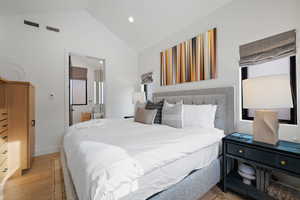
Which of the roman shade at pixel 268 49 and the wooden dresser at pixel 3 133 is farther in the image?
the wooden dresser at pixel 3 133

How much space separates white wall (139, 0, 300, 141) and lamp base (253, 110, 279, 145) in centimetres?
41

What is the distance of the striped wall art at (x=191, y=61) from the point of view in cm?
231

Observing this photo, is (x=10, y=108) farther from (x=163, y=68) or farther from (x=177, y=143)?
A: (x=163, y=68)

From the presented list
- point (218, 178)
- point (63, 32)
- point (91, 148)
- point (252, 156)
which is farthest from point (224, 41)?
point (63, 32)

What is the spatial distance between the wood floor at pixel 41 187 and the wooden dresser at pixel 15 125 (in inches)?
6.6

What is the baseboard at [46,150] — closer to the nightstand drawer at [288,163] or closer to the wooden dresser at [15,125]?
the wooden dresser at [15,125]

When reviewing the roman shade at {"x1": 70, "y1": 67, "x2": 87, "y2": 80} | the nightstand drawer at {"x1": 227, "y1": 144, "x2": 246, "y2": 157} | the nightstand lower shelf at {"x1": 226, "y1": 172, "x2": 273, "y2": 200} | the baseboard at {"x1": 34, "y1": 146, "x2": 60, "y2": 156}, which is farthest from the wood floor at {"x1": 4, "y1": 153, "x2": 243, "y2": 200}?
the roman shade at {"x1": 70, "y1": 67, "x2": 87, "y2": 80}

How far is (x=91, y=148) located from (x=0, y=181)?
67.8 inches

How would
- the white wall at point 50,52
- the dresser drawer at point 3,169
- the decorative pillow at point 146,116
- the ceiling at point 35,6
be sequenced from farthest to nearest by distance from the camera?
the white wall at point 50,52, the ceiling at point 35,6, the decorative pillow at point 146,116, the dresser drawer at point 3,169

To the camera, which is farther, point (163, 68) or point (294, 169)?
point (163, 68)

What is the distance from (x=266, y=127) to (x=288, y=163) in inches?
14.1

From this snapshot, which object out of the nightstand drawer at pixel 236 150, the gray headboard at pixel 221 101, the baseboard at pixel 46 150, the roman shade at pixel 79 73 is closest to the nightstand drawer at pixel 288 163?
the nightstand drawer at pixel 236 150

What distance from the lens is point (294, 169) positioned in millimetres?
1162

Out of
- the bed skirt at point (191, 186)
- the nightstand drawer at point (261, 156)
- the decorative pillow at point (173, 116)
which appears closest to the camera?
the bed skirt at point (191, 186)
